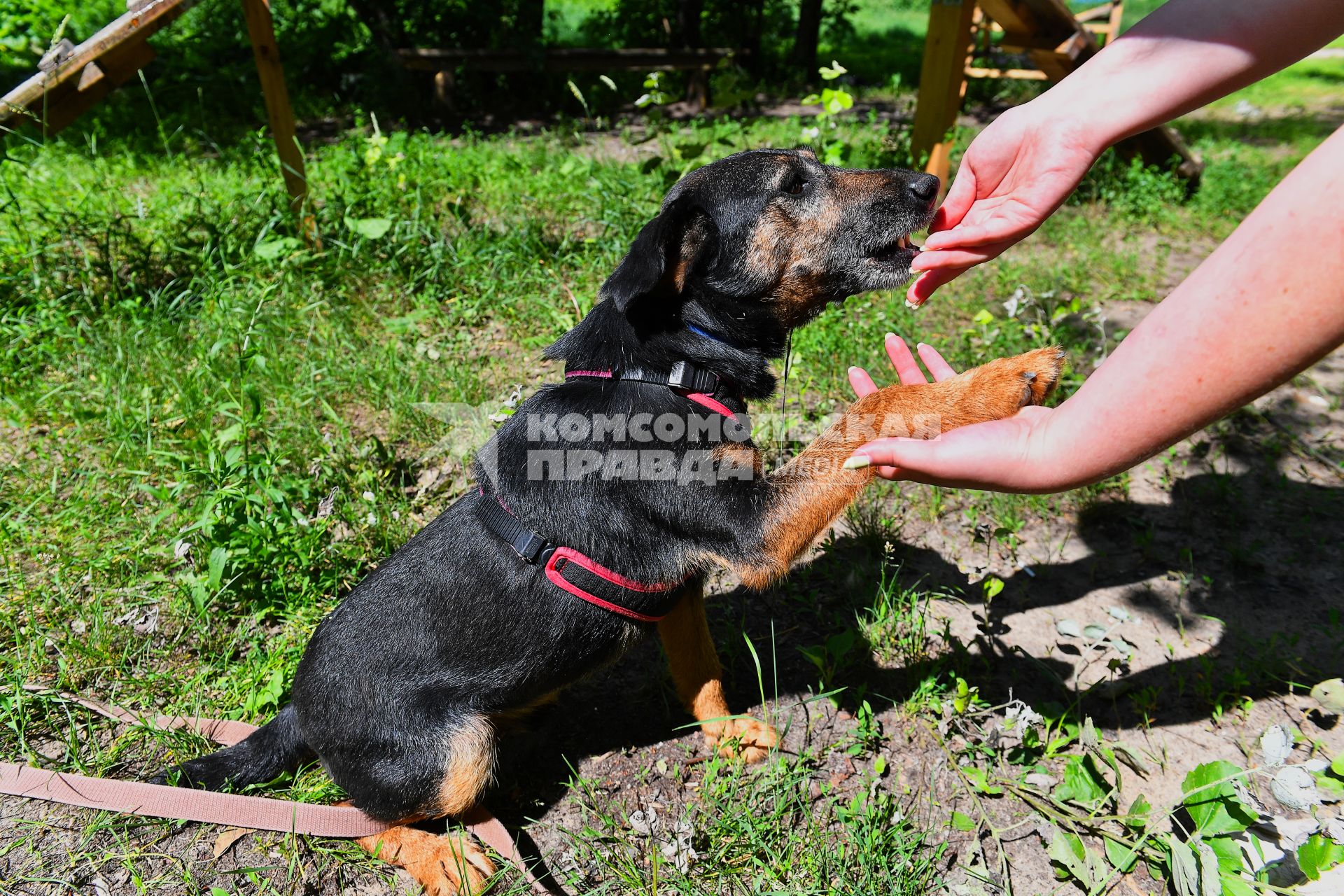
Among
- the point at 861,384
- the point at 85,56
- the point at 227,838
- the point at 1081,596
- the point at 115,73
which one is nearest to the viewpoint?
the point at 227,838

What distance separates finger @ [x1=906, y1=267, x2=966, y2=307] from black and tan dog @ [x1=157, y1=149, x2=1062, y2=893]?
408 millimetres

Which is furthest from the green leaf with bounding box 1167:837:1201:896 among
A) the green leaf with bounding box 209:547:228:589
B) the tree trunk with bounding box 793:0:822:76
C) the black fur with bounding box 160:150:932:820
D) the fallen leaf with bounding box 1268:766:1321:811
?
the tree trunk with bounding box 793:0:822:76

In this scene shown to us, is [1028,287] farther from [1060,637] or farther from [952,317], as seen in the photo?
[1060,637]

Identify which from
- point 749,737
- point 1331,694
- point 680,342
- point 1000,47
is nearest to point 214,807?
point 749,737

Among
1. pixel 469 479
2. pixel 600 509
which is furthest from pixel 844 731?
pixel 469 479

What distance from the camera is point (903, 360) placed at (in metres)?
2.76

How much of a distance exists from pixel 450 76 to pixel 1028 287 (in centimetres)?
839

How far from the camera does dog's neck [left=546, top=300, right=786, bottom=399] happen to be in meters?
2.51

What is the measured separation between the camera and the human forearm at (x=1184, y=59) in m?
2.14

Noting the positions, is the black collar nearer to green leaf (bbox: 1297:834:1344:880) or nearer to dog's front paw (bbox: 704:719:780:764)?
dog's front paw (bbox: 704:719:780:764)

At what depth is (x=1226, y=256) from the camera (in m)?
1.70

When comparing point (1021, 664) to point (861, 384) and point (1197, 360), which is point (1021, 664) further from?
point (1197, 360)

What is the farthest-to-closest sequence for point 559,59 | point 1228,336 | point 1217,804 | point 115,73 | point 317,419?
1. point 559,59
2. point 115,73
3. point 317,419
4. point 1217,804
5. point 1228,336

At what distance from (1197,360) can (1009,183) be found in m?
1.26
